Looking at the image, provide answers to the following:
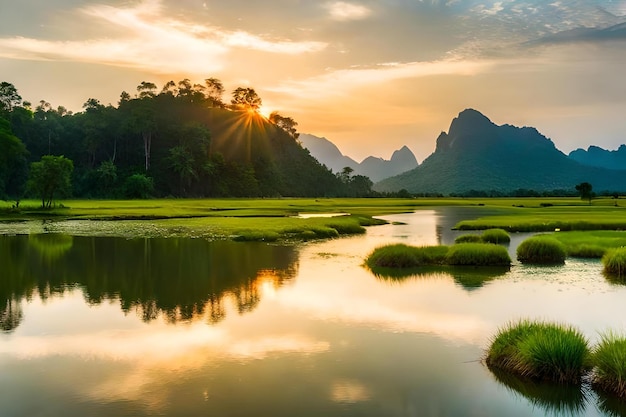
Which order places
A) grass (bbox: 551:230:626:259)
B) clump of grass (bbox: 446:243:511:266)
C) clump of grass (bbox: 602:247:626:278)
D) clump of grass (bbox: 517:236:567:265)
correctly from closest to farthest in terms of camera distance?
1. clump of grass (bbox: 602:247:626:278)
2. clump of grass (bbox: 446:243:511:266)
3. clump of grass (bbox: 517:236:567:265)
4. grass (bbox: 551:230:626:259)

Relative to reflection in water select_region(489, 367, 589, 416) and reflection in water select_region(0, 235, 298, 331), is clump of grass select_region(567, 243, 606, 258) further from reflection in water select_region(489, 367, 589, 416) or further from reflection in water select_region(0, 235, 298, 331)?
reflection in water select_region(489, 367, 589, 416)

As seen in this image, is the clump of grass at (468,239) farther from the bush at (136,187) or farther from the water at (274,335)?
the bush at (136,187)

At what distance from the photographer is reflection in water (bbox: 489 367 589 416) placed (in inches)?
500

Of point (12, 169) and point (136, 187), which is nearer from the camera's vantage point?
point (12, 169)

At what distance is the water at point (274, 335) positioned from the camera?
1288cm

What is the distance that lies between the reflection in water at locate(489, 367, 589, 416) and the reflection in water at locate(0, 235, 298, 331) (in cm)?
1096

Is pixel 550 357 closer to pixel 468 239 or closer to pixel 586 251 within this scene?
pixel 586 251

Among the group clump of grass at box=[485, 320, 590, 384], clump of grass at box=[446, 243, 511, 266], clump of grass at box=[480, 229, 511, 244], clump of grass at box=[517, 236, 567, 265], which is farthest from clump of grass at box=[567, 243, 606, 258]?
clump of grass at box=[485, 320, 590, 384]

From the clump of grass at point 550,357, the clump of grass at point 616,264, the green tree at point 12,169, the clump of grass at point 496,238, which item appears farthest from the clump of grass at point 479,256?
the green tree at point 12,169

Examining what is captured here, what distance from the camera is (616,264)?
99.1 feet

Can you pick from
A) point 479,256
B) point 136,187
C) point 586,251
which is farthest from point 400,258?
point 136,187

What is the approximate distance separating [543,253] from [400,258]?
9.38 meters

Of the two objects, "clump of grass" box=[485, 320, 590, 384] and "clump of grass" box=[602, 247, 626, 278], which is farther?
"clump of grass" box=[602, 247, 626, 278]

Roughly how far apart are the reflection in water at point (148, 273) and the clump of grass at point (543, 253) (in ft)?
48.5
